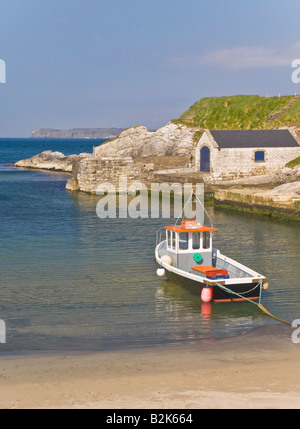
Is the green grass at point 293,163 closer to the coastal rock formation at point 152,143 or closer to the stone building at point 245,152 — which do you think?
the stone building at point 245,152

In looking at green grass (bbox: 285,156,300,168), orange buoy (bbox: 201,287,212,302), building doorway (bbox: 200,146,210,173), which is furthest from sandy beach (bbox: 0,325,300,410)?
building doorway (bbox: 200,146,210,173)

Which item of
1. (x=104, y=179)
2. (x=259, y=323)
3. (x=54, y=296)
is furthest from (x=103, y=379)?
(x=104, y=179)

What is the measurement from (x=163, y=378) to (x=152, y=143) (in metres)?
65.3

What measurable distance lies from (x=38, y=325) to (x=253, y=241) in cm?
1697

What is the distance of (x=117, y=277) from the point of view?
70.7ft

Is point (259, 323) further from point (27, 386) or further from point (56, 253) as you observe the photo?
point (56, 253)

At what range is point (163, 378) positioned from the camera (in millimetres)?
10906

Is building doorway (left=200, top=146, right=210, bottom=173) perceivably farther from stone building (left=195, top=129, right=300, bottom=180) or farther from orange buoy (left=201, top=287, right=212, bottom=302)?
orange buoy (left=201, top=287, right=212, bottom=302)

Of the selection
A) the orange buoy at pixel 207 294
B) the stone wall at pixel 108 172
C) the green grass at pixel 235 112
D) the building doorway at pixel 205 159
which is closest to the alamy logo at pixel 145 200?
the stone wall at pixel 108 172

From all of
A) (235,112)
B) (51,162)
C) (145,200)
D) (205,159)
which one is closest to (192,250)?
(145,200)

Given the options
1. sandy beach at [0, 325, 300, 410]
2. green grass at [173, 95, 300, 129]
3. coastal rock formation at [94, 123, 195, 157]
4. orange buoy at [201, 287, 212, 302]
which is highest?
green grass at [173, 95, 300, 129]

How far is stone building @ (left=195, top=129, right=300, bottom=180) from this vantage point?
50.8m

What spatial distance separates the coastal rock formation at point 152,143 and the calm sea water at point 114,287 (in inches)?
1453

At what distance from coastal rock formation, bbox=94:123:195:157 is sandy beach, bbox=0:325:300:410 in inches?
2365
